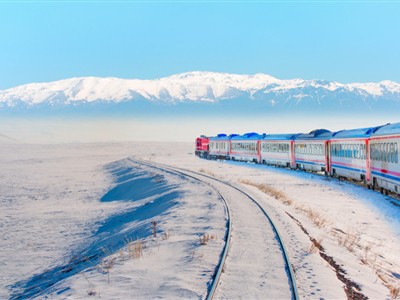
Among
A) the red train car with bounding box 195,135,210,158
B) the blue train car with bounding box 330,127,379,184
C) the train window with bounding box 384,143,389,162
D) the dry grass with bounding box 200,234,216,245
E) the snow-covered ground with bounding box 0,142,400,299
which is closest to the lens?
the snow-covered ground with bounding box 0,142,400,299

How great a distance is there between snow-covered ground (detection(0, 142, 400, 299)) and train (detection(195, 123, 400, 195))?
1223mm

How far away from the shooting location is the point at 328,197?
28562mm

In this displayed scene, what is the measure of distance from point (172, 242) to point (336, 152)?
26033mm

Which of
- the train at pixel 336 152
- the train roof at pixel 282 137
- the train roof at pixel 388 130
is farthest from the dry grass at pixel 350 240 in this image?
the train roof at pixel 282 137

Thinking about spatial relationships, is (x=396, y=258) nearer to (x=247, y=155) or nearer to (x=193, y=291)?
(x=193, y=291)

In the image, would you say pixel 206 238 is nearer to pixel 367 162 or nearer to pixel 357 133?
pixel 367 162

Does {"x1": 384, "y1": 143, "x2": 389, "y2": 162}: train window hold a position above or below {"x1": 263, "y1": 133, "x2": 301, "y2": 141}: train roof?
below

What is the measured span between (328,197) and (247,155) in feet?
123

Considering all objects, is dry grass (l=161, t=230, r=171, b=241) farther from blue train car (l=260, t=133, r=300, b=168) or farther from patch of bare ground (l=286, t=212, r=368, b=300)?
blue train car (l=260, t=133, r=300, b=168)

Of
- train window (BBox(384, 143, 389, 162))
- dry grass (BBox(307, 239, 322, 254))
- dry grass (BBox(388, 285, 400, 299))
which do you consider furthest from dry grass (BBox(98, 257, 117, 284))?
train window (BBox(384, 143, 389, 162))

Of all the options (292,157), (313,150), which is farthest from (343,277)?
(292,157)

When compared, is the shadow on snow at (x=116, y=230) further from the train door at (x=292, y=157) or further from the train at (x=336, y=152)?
the train door at (x=292, y=157)

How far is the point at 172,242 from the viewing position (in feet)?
47.5

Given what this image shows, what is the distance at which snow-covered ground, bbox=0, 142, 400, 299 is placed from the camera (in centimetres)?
1045
